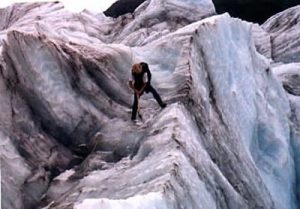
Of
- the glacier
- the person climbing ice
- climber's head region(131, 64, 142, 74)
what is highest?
climber's head region(131, 64, 142, 74)

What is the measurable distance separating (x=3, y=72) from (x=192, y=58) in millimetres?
3431

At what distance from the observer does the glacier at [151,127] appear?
49.7ft


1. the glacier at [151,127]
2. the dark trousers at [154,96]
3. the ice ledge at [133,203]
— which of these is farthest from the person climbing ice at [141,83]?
the ice ledge at [133,203]

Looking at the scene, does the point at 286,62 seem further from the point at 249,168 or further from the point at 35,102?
the point at 35,102

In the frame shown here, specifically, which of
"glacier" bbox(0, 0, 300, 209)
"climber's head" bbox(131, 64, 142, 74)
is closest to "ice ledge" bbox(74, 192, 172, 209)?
"glacier" bbox(0, 0, 300, 209)

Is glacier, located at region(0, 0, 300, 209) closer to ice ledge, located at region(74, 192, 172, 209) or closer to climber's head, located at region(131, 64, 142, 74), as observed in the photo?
ice ledge, located at region(74, 192, 172, 209)

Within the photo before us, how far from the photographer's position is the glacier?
49.7ft

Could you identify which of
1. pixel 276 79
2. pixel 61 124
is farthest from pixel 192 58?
pixel 276 79

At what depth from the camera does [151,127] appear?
53.1ft

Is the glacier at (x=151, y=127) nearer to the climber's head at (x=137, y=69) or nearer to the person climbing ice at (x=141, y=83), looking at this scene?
the person climbing ice at (x=141, y=83)

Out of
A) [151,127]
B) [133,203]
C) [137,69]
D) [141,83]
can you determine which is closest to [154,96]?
[141,83]

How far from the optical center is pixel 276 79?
830 inches

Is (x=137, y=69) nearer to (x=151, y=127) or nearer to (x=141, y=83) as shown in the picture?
(x=141, y=83)

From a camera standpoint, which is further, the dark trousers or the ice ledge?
the dark trousers
